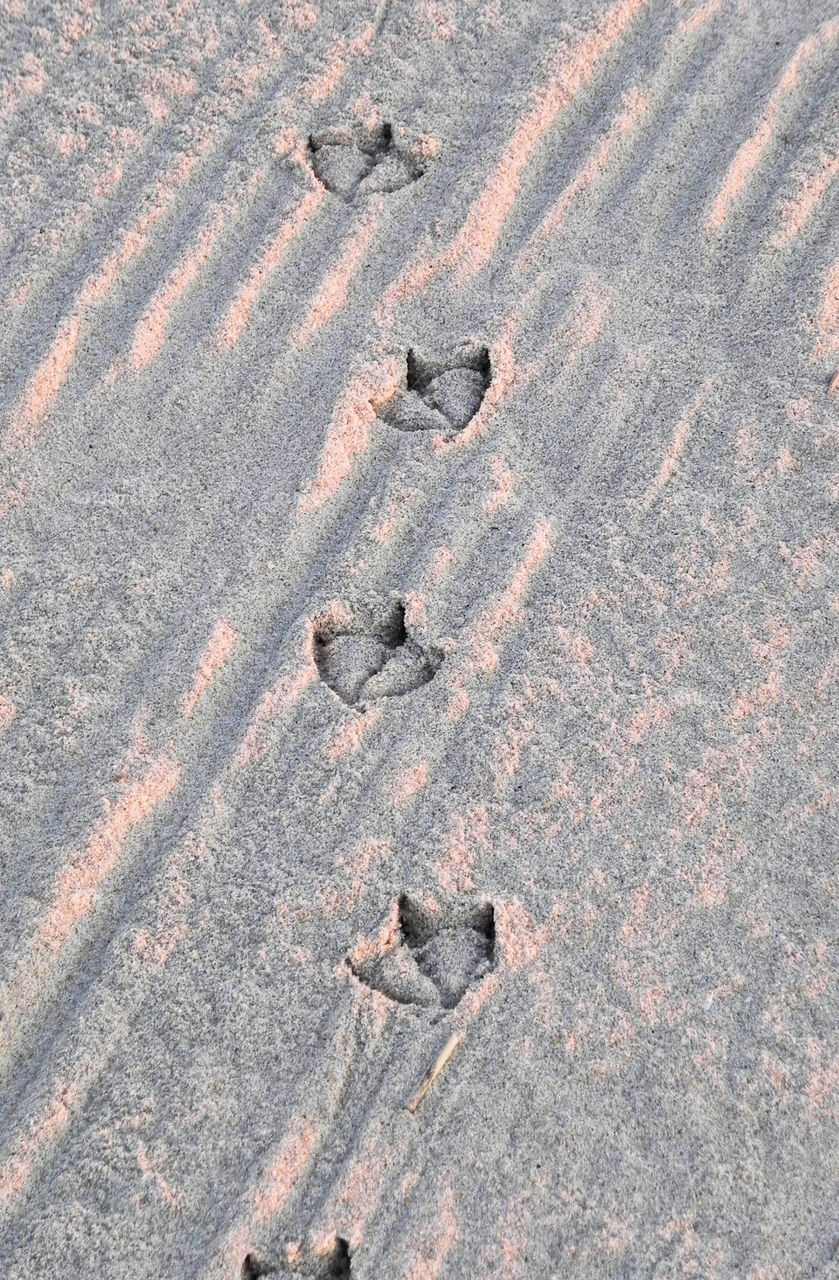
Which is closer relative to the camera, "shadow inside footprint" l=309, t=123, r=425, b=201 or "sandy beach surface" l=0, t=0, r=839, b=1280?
"sandy beach surface" l=0, t=0, r=839, b=1280

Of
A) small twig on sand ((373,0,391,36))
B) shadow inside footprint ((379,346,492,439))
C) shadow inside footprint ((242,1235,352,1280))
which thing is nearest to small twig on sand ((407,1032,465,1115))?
shadow inside footprint ((242,1235,352,1280))

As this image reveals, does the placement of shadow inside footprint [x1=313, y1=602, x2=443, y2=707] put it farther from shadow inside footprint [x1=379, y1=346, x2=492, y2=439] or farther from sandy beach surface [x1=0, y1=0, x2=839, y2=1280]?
shadow inside footprint [x1=379, y1=346, x2=492, y2=439]

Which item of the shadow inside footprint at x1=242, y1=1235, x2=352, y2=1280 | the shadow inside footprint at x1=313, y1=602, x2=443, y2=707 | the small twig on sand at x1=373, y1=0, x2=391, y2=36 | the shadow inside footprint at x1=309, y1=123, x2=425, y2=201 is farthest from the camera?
the small twig on sand at x1=373, y1=0, x2=391, y2=36

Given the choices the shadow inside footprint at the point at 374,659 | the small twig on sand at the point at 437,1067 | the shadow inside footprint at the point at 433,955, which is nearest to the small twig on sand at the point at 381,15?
the shadow inside footprint at the point at 374,659

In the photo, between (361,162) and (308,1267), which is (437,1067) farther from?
(361,162)

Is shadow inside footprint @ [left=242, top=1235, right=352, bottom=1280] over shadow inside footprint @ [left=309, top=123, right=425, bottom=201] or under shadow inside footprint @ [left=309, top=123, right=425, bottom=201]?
under

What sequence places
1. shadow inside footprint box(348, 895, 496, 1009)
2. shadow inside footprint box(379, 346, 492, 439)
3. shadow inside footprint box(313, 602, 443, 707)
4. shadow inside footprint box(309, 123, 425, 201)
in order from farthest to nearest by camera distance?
shadow inside footprint box(309, 123, 425, 201) < shadow inside footprint box(379, 346, 492, 439) < shadow inside footprint box(313, 602, 443, 707) < shadow inside footprint box(348, 895, 496, 1009)
